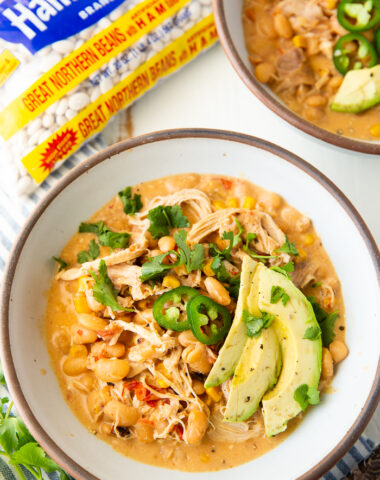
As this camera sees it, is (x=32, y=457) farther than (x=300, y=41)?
No

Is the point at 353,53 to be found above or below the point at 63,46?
below

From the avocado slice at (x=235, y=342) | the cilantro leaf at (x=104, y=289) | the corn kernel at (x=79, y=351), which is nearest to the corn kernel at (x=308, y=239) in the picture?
the avocado slice at (x=235, y=342)

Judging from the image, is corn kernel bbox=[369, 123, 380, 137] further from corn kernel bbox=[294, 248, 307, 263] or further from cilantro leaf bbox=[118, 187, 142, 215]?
cilantro leaf bbox=[118, 187, 142, 215]

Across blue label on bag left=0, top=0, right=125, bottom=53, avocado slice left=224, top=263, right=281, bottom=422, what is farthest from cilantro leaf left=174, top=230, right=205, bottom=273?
blue label on bag left=0, top=0, right=125, bottom=53

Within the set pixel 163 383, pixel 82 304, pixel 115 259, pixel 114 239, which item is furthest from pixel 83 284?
pixel 163 383

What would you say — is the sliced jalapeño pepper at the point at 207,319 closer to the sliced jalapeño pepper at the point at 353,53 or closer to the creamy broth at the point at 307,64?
the creamy broth at the point at 307,64

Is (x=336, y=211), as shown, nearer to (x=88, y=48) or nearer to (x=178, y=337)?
(x=178, y=337)

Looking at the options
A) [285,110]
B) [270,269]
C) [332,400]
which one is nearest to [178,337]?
[270,269]

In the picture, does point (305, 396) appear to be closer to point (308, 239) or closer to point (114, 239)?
point (308, 239)
